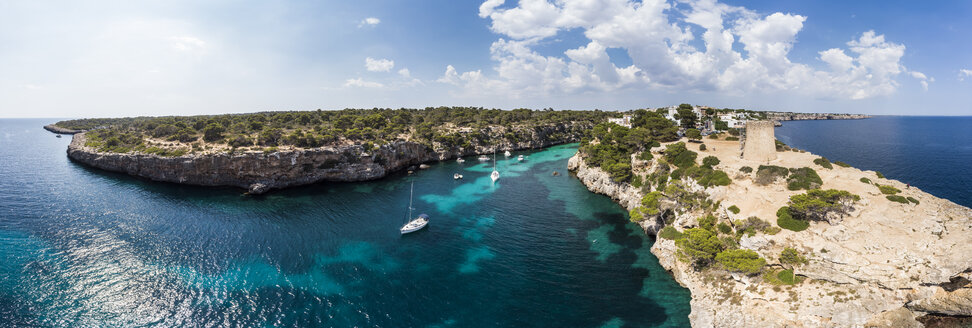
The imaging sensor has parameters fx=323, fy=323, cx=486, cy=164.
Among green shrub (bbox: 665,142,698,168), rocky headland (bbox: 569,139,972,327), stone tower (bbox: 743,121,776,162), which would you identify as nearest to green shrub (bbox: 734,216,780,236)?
rocky headland (bbox: 569,139,972,327)

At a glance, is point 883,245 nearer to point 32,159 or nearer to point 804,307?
point 804,307

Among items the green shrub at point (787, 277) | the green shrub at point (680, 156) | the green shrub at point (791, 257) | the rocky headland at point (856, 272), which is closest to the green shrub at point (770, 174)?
the rocky headland at point (856, 272)

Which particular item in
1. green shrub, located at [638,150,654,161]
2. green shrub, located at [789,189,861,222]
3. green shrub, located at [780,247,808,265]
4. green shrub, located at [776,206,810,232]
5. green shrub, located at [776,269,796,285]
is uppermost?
green shrub, located at [638,150,654,161]

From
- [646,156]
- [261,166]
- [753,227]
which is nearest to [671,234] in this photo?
[753,227]

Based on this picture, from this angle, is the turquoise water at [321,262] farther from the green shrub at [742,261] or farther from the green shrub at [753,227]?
the green shrub at [753,227]

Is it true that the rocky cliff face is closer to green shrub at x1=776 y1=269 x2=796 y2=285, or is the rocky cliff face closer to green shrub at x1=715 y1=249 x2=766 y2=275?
green shrub at x1=715 y1=249 x2=766 y2=275

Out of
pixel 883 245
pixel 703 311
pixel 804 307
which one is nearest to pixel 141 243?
pixel 703 311

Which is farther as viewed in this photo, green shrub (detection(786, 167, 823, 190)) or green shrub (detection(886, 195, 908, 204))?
green shrub (detection(786, 167, 823, 190))
